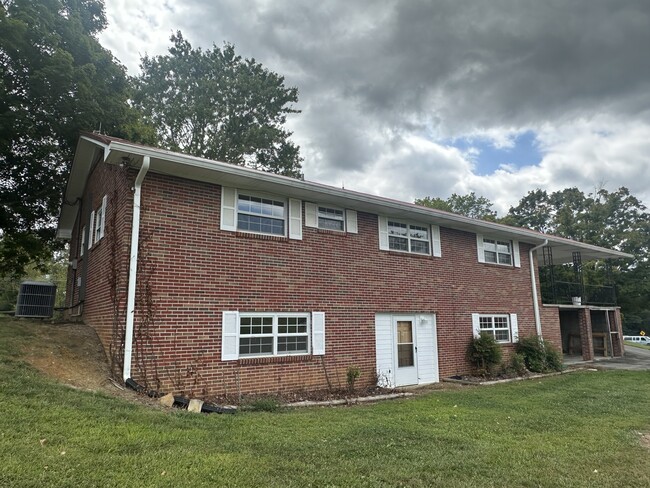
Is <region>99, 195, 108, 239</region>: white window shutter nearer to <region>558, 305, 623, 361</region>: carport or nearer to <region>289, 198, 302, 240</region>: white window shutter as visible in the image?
<region>289, 198, 302, 240</region>: white window shutter

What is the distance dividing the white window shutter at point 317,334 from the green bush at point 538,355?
752 cm

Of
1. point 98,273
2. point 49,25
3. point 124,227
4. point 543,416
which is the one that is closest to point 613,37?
point 543,416

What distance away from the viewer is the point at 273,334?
905 centimetres

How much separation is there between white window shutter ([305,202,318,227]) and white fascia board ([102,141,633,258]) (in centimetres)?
17

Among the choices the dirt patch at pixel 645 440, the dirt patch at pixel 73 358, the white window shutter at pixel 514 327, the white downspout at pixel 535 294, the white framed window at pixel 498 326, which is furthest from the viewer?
the white downspout at pixel 535 294

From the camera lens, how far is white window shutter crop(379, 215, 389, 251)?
11.3 m

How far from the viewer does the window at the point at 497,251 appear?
46.4 ft

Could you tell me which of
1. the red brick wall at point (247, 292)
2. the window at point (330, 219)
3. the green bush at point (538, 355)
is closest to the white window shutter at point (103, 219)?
the red brick wall at point (247, 292)

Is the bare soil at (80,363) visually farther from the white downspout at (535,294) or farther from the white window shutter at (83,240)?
the white downspout at (535,294)

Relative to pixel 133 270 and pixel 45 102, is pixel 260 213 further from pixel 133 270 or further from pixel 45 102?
pixel 45 102

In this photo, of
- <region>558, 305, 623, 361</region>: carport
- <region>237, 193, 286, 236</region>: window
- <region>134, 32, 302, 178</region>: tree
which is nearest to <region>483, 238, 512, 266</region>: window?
<region>558, 305, 623, 361</region>: carport

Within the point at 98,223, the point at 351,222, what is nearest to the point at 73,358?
the point at 98,223

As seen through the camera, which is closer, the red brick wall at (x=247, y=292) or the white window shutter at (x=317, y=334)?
the red brick wall at (x=247, y=292)

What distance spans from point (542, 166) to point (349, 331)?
24294mm
